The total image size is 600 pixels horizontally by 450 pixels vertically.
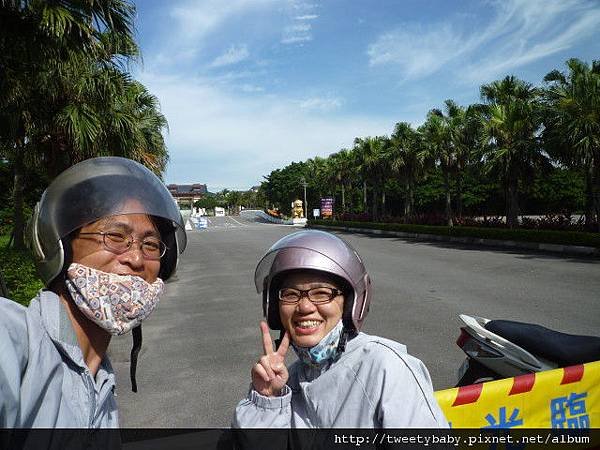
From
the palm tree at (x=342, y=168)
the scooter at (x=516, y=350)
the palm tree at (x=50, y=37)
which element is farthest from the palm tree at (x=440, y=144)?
the scooter at (x=516, y=350)

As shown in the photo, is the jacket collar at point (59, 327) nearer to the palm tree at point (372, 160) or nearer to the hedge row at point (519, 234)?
the hedge row at point (519, 234)

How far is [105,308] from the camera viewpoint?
1228 millimetres

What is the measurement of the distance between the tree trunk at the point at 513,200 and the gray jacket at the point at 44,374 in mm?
19565

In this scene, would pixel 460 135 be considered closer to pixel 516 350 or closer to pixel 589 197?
pixel 589 197

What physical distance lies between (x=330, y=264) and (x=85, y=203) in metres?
0.86

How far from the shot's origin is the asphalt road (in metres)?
4.02

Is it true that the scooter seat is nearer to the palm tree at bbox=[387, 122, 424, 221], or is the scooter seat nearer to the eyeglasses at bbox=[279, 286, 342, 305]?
the eyeglasses at bbox=[279, 286, 342, 305]

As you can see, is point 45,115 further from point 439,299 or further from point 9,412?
point 9,412

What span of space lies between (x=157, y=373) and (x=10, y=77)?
5.69 metres

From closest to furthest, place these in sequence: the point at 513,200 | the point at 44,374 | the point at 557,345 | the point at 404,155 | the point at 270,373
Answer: the point at 44,374 < the point at 270,373 < the point at 557,345 < the point at 513,200 < the point at 404,155

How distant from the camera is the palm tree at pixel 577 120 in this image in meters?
13.7

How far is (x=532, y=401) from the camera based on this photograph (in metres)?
2.09

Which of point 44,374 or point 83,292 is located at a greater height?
point 83,292


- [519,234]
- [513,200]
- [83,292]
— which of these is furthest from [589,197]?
[83,292]
